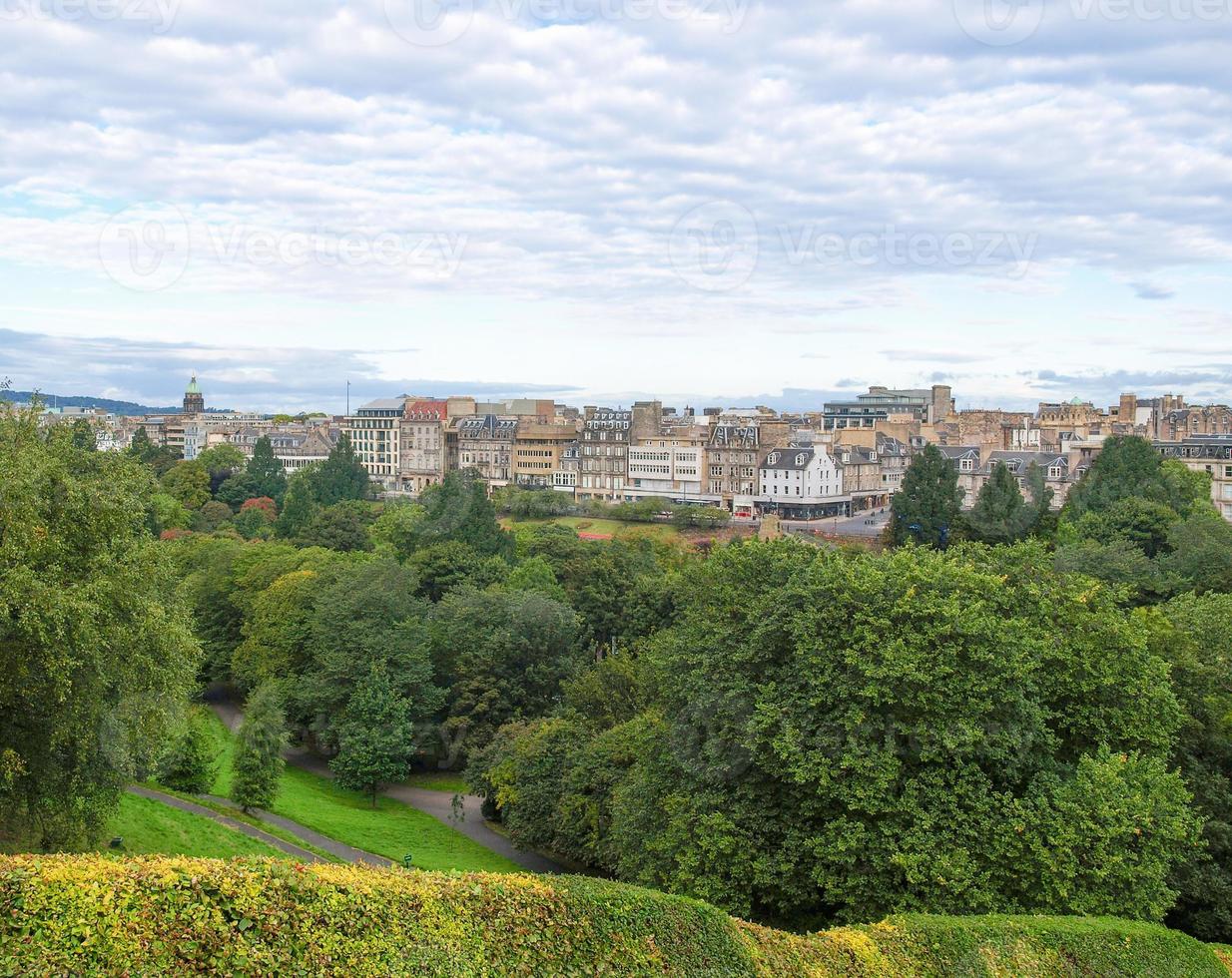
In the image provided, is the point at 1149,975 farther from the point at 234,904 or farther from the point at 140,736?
the point at 140,736

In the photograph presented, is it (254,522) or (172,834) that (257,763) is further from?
(254,522)

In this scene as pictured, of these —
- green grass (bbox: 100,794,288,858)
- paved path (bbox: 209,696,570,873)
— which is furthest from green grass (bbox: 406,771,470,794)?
green grass (bbox: 100,794,288,858)

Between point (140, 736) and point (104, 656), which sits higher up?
point (104, 656)

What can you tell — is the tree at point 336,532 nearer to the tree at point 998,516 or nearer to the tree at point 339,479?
the tree at point 339,479

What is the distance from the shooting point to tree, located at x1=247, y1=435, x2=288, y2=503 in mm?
117750

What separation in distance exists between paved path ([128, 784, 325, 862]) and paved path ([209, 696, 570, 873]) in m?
2.61

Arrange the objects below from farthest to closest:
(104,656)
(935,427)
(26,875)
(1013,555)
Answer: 1. (935,427)
2. (1013,555)
3. (104,656)
4. (26,875)

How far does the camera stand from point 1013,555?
113 ft

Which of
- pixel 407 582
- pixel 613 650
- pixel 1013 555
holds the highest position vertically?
pixel 1013 555

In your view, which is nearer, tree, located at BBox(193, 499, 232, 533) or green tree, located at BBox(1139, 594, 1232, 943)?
green tree, located at BBox(1139, 594, 1232, 943)

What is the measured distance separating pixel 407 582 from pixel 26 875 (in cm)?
4074

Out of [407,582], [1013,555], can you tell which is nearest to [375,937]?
[1013,555]

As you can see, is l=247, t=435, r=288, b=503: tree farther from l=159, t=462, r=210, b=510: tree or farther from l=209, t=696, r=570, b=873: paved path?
l=209, t=696, r=570, b=873: paved path

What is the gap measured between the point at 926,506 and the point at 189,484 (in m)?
74.8
